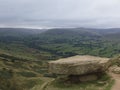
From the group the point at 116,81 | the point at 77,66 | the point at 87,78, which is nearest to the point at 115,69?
the point at 116,81

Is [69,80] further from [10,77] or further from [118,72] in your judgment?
[10,77]

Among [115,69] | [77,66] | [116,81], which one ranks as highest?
[77,66]

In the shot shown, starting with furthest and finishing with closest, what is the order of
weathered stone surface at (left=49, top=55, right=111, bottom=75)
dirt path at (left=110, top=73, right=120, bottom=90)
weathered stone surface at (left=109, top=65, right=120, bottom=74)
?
weathered stone surface at (left=109, top=65, right=120, bottom=74)
weathered stone surface at (left=49, top=55, right=111, bottom=75)
dirt path at (left=110, top=73, right=120, bottom=90)

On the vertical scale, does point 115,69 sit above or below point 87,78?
above

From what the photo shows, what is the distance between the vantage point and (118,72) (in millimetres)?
41938

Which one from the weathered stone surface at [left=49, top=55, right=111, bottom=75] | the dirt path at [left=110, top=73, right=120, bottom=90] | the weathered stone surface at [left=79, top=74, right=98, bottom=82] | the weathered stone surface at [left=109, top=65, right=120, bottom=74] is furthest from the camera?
the weathered stone surface at [left=109, top=65, right=120, bottom=74]

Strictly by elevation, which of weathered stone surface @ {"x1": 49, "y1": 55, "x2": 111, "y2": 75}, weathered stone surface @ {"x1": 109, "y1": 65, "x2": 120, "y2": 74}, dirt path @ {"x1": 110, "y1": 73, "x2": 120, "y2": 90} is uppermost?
weathered stone surface @ {"x1": 49, "y1": 55, "x2": 111, "y2": 75}

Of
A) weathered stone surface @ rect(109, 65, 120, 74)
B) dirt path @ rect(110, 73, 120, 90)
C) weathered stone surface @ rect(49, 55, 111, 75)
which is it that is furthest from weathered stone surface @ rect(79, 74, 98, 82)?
weathered stone surface @ rect(109, 65, 120, 74)

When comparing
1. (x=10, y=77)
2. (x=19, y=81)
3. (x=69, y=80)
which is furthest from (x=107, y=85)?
(x=10, y=77)

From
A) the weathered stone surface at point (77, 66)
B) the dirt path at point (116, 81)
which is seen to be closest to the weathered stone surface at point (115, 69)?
the dirt path at point (116, 81)

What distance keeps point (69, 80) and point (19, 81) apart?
125172mm

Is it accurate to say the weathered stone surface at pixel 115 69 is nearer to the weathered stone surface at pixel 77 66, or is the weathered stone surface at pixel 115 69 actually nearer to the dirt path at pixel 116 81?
the dirt path at pixel 116 81

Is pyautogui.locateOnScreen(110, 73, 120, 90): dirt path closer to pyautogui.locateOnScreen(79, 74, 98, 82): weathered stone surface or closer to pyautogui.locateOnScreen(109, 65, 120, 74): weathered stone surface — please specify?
pyautogui.locateOnScreen(109, 65, 120, 74): weathered stone surface

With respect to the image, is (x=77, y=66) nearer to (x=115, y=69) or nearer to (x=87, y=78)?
(x=87, y=78)
